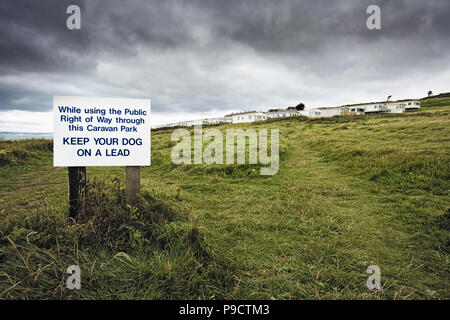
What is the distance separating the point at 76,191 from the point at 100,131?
1.26 meters

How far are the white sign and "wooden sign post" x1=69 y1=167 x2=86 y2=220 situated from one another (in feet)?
0.65

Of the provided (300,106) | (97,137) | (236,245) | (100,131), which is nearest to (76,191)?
(97,137)

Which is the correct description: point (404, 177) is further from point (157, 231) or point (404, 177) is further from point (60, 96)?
point (60, 96)

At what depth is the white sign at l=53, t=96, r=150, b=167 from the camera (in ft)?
13.9

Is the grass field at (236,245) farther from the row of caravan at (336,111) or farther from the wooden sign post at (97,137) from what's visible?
the row of caravan at (336,111)

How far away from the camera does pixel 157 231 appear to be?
3.89 m

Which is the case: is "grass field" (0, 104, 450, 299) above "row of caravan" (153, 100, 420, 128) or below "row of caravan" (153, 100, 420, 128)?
below

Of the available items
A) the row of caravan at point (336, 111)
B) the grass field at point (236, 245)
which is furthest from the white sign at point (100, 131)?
the row of caravan at point (336, 111)

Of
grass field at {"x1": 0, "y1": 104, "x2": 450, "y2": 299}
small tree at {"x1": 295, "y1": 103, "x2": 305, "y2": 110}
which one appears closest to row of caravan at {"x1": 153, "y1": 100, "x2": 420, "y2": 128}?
small tree at {"x1": 295, "y1": 103, "x2": 305, "y2": 110}

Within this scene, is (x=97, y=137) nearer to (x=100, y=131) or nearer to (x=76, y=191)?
(x=100, y=131)

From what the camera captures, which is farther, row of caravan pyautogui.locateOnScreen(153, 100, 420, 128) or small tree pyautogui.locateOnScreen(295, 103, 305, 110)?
small tree pyautogui.locateOnScreen(295, 103, 305, 110)

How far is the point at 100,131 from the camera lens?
4.45 meters

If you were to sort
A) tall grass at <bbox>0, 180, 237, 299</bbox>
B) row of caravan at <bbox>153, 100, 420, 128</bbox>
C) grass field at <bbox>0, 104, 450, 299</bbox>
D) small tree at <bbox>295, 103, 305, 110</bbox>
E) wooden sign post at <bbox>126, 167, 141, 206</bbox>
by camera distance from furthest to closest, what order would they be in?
small tree at <bbox>295, 103, 305, 110</bbox> < row of caravan at <bbox>153, 100, 420, 128</bbox> < wooden sign post at <bbox>126, 167, 141, 206</bbox> < grass field at <bbox>0, 104, 450, 299</bbox> < tall grass at <bbox>0, 180, 237, 299</bbox>

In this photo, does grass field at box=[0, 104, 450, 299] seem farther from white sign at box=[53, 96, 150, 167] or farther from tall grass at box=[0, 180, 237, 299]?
white sign at box=[53, 96, 150, 167]
